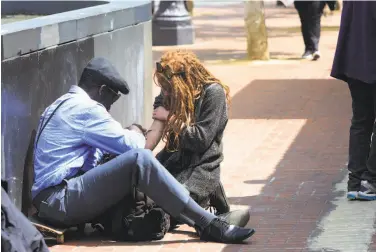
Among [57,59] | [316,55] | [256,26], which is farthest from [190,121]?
[316,55]

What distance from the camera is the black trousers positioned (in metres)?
15.7

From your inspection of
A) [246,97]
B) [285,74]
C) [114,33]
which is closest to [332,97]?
[246,97]

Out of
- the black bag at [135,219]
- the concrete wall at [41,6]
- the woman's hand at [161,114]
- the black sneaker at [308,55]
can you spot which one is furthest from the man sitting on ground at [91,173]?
the black sneaker at [308,55]

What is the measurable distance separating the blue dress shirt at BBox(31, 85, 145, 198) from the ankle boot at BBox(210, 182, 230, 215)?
75 cm

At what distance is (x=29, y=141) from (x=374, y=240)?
86.9 inches

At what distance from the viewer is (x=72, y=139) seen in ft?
21.3

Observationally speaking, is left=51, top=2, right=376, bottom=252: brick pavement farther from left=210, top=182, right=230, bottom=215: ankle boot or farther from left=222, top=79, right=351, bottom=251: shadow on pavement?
left=210, top=182, right=230, bottom=215: ankle boot

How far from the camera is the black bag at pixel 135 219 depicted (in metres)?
6.58

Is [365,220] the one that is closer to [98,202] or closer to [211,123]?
[211,123]

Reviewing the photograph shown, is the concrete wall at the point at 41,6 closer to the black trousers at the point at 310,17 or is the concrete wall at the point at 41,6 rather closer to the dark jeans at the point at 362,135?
the dark jeans at the point at 362,135

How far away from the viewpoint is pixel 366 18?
7262mm

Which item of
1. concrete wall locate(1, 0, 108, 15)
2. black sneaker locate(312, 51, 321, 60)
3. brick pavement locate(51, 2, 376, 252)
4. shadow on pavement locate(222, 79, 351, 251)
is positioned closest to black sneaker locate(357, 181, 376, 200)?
brick pavement locate(51, 2, 376, 252)

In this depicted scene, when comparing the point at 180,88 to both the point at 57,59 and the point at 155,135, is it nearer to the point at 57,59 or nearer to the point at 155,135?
the point at 155,135

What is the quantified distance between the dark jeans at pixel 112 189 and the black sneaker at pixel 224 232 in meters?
0.23
